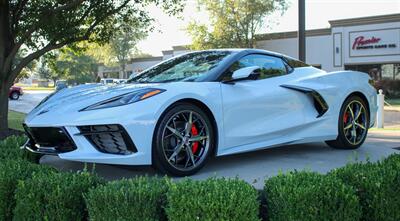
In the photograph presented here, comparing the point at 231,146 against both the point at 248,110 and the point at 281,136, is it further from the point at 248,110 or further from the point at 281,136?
the point at 281,136

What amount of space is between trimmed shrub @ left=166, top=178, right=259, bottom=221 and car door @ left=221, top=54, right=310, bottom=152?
1605 mm

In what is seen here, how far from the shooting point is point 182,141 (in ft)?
13.1

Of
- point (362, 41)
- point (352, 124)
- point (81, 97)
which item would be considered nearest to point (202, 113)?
point (81, 97)

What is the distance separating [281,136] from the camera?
15.9 feet

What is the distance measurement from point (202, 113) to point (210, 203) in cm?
160

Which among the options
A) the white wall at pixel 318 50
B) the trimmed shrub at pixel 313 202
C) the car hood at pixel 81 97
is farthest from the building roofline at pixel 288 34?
the trimmed shrub at pixel 313 202

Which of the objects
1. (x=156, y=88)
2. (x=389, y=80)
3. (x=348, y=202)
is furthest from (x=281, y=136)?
(x=389, y=80)

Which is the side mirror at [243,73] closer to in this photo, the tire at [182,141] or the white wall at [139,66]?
the tire at [182,141]

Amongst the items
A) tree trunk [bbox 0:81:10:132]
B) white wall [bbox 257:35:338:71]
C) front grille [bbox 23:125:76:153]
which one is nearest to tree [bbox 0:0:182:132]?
tree trunk [bbox 0:81:10:132]

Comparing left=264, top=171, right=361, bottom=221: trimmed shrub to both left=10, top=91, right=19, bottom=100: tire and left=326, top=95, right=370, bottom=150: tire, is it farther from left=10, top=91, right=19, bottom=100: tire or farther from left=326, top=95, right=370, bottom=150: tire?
left=10, top=91, right=19, bottom=100: tire

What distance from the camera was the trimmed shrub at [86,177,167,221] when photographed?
9.04ft

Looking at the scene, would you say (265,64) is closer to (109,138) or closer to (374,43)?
(109,138)

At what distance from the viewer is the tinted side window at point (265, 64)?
15.6 ft

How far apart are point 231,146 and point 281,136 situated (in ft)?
2.47
